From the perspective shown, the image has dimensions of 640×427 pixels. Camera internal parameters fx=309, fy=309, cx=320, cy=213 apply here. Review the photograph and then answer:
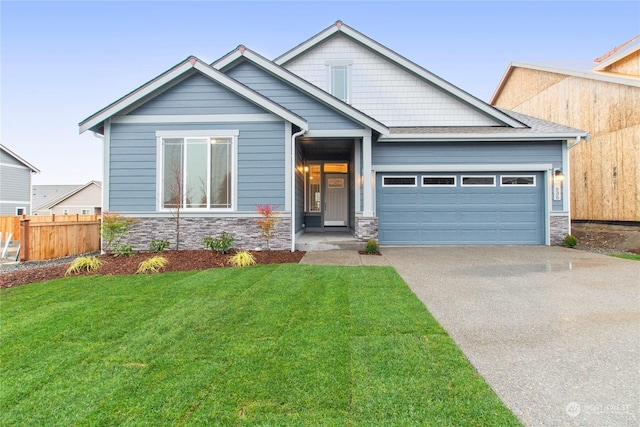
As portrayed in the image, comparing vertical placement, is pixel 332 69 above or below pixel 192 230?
above

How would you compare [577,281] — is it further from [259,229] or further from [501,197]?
[259,229]

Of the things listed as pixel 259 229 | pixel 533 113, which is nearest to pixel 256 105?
pixel 259 229

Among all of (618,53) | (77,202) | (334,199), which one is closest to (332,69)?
(334,199)

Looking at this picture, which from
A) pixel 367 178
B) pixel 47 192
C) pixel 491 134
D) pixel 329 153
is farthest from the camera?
pixel 47 192

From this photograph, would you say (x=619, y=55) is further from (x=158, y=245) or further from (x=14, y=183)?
(x=14, y=183)

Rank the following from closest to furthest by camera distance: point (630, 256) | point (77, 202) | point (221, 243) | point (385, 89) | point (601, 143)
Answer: point (221, 243)
point (630, 256)
point (385, 89)
point (601, 143)
point (77, 202)

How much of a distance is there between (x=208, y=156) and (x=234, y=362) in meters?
6.87

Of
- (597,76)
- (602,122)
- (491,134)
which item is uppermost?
(597,76)

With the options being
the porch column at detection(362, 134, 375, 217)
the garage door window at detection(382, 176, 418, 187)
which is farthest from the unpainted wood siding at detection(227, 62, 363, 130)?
the garage door window at detection(382, 176, 418, 187)

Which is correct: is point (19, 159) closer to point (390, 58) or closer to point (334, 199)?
point (334, 199)

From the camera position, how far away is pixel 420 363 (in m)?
2.57

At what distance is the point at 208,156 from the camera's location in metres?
8.45

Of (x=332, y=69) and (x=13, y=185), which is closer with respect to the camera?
(x=332, y=69)

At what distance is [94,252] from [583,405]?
11.0 m
